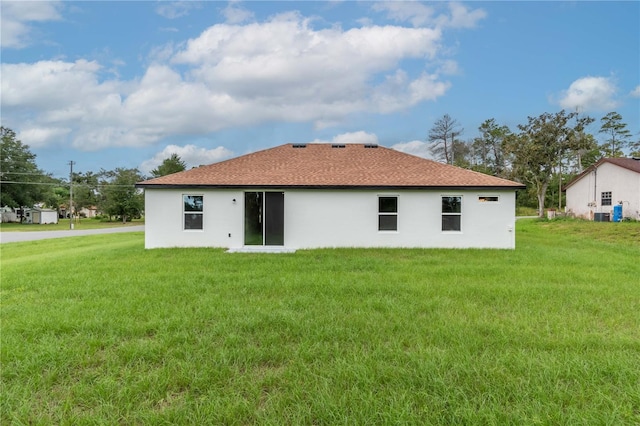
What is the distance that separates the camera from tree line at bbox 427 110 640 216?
3044cm

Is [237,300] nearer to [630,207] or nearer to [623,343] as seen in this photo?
[623,343]

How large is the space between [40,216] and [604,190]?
215ft

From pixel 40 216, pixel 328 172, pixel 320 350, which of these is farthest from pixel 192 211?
pixel 40 216

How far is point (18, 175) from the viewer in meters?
44.3

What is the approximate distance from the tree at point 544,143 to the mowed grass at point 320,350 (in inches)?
1138

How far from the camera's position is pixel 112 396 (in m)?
2.80

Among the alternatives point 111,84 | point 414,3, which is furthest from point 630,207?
point 111,84

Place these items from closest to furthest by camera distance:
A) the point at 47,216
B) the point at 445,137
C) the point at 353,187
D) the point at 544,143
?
the point at 353,187
the point at 544,143
the point at 47,216
the point at 445,137

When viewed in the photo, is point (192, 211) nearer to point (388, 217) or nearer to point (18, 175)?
point (388, 217)

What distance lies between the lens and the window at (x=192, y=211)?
41.3 feet

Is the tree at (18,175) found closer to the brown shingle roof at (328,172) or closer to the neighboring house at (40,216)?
the neighboring house at (40,216)

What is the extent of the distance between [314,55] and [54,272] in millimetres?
13533

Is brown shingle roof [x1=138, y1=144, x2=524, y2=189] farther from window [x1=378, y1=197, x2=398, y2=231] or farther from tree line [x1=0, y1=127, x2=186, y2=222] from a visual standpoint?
tree line [x1=0, y1=127, x2=186, y2=222]

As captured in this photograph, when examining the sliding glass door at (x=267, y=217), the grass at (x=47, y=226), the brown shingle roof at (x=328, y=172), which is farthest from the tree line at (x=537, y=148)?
the grass at (x=47, y=226)
